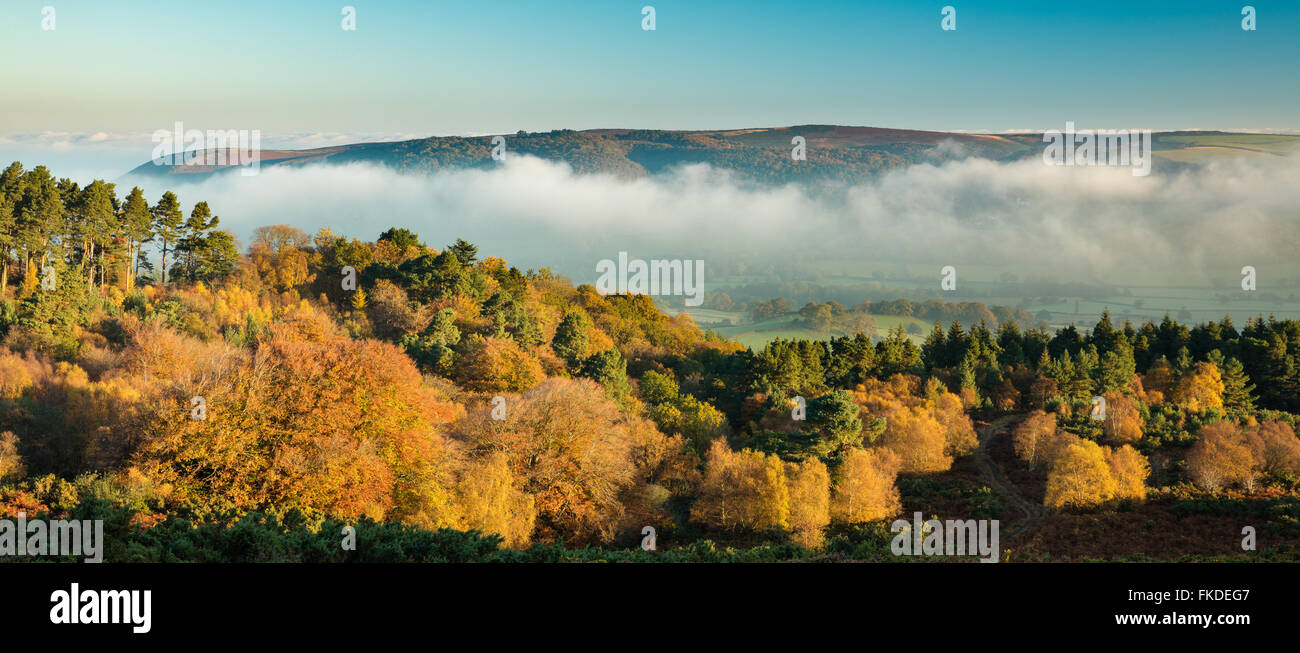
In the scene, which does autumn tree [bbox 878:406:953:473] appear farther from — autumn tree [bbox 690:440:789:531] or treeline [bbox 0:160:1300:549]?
autumn tree [bbox 690:440:789:531]

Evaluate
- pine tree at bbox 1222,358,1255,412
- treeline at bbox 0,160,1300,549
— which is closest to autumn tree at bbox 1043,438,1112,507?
treeline at bbox 0,160,1300,549

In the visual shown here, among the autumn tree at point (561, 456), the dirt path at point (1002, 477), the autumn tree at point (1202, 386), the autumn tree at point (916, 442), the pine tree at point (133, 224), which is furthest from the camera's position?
the autumn tree at point (1202, 386)

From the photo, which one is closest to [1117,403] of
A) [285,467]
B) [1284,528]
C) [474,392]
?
[1284,528]

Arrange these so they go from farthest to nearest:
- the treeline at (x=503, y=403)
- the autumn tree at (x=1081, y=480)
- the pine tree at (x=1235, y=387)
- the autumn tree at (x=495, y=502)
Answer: the pine tree at (x=1235, y=387) < the autumn tree at (x=1081, y=480) < the autumn tree at (x=495, y=502) < the treeline at (x=503, y=403)

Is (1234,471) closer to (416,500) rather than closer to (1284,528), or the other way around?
(1284,528)
